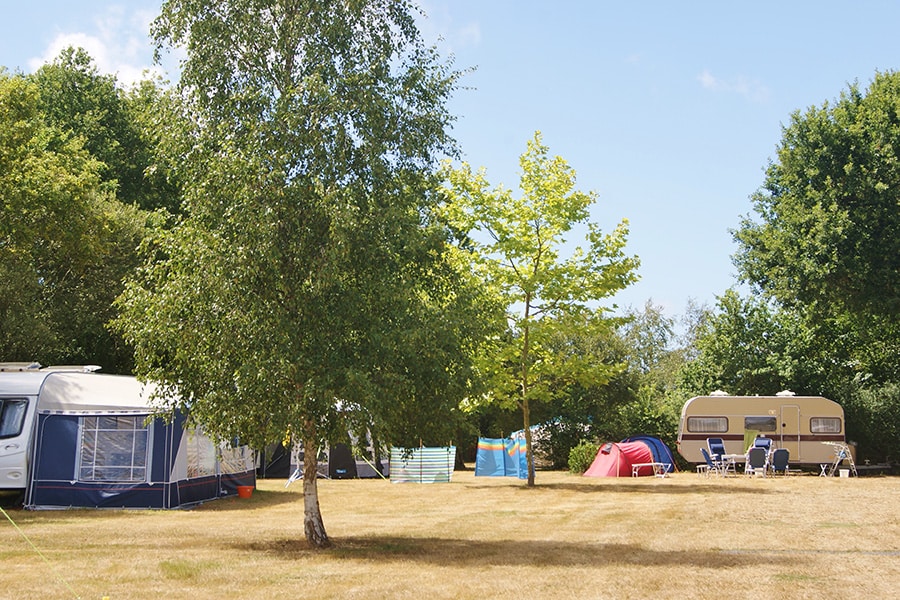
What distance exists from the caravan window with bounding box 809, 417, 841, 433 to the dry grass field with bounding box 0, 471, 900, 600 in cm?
882

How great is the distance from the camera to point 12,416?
1777 centimetres

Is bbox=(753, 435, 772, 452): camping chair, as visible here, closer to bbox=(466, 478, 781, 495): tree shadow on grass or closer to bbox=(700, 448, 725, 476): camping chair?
bbox=(700, 448, 725, 476): camping chair

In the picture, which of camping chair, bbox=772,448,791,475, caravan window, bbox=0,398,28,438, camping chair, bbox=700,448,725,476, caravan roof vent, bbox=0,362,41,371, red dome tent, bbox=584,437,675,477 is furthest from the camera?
red dome tent, bbox=584,437,675,477

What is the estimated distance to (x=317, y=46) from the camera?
1177cm

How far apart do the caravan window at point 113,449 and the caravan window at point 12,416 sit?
44.5 inches

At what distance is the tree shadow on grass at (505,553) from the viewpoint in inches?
419

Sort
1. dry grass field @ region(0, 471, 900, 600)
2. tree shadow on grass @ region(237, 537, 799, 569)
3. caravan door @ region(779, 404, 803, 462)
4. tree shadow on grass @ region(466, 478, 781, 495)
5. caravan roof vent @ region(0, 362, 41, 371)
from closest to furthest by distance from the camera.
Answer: dry grass field @ region(0, 471, 900, 600), tree shadow on grass @ region(237, 537, 799, 569), caravan roof vent @ region(0, 362, 41, 371), tree shadow on grass @ region(466, 478, 781, 495), caravan door @ region(779, 404, 803, 462)

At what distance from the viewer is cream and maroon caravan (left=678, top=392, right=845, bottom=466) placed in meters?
28.7

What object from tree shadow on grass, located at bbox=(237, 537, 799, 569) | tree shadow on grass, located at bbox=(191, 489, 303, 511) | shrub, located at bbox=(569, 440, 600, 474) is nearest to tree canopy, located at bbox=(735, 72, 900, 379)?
shrub, located at bbox=(569, 440, 600, 474)

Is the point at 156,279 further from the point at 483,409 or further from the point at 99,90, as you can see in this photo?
the point at 99,90

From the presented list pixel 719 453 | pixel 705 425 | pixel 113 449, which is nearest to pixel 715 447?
pixel 719 453

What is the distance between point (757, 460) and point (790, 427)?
8.43 ft

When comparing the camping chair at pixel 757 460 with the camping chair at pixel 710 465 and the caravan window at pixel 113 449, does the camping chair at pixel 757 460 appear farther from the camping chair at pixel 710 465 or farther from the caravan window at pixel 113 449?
the caravan window at pixel 113 449

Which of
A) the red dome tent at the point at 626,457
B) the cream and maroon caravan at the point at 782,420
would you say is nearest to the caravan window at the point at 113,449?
the red dome tent at the point at 626,457
